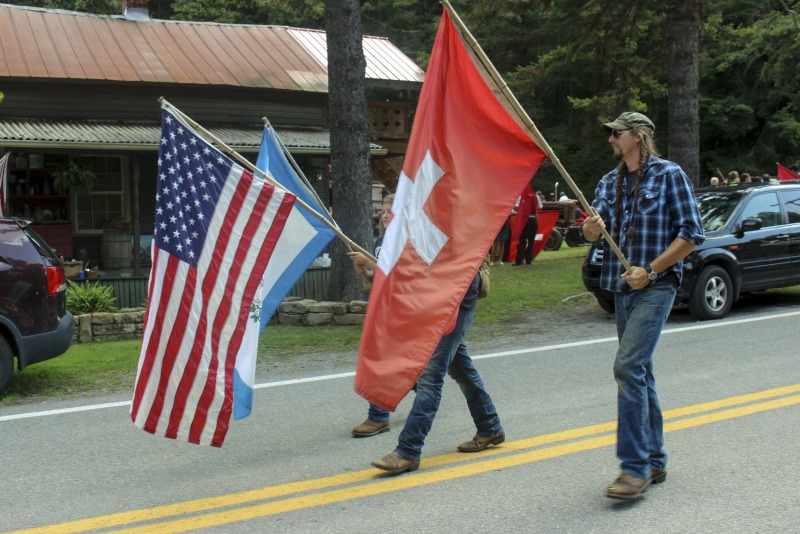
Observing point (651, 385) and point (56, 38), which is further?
point (56, 38)

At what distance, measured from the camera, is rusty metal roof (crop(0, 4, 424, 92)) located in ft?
60.7

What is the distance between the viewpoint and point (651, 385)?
16.9 ft

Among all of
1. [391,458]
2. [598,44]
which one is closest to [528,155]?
[391,458]

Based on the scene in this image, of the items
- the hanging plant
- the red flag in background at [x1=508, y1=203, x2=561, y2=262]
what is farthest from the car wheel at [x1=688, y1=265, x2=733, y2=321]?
the hanging plant

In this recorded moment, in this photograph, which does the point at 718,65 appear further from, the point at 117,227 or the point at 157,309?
the point at 157,309

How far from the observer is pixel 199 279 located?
5793 millimetres

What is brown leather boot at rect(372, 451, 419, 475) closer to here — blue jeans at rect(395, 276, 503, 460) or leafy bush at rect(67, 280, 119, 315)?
blue jeans at rect(395, 276, 503, 460)

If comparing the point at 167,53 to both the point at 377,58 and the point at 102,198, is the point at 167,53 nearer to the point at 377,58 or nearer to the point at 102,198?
the point at 102,198

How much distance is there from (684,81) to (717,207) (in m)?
3.75

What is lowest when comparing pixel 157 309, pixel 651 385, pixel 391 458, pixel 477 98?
pixel 391 458

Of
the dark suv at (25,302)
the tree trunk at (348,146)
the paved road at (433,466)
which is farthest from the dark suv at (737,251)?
the dark suv at (25,302)

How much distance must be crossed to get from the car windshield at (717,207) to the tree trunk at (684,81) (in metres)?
3.01

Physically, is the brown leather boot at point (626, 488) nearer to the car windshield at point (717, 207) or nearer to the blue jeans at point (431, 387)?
the blue jeans at point (431, 387)

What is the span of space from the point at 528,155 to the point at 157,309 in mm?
2510
